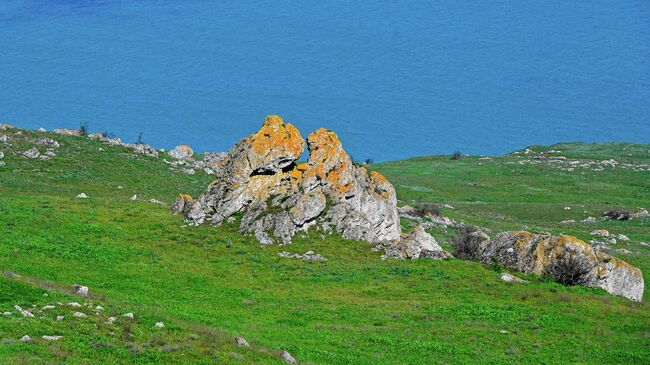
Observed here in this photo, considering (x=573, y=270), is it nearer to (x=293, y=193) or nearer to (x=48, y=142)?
(x=293, y=193)

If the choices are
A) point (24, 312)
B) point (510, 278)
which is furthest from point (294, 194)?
point (24, 312)

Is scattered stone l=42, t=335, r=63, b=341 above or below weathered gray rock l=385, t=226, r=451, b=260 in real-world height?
below

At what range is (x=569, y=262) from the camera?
4731 cm

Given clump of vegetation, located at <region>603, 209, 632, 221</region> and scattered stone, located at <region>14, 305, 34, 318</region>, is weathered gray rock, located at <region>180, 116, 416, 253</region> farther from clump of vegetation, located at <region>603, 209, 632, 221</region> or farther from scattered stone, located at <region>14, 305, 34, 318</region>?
clump of vegetation, located at <region>603, 209, 632, 221</region>

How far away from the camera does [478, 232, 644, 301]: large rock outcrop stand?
154 feet

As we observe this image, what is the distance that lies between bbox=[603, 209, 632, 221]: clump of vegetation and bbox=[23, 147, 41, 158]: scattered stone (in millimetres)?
60299

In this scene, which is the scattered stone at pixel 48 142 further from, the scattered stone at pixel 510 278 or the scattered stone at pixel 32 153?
the scattered stone at pixel 510 278

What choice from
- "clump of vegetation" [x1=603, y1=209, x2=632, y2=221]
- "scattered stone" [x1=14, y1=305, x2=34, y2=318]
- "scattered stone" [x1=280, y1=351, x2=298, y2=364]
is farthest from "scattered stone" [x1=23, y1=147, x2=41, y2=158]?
"clump of vegetation" [x1=603, y1=209, x2=632, y2=221]

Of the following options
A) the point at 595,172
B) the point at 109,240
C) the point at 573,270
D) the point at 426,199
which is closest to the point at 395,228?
the point at 573,270

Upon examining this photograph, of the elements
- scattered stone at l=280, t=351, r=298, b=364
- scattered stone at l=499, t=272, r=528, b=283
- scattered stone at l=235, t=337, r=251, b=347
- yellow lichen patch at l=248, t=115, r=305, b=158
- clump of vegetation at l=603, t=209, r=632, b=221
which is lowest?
scattered stone at l=280, t=351, r=298, b=364

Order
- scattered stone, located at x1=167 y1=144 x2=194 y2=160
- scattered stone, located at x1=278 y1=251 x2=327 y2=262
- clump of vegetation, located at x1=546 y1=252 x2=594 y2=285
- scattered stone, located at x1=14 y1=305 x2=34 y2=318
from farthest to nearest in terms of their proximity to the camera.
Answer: scattered stone, located at x1=167 y1=144 x2=194 y2=160 < scattered stone, located at x1=278 y1=251 x2=327 y2=262 < clump of vegetation, located at x1=546 y1=252 x2=594 y2=285 < scattered stone, located at x1=14 y1=305 x2=34 y2=318

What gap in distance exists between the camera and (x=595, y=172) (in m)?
123

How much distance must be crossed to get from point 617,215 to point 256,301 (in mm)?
57204

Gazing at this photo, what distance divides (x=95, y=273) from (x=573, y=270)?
27.0m
